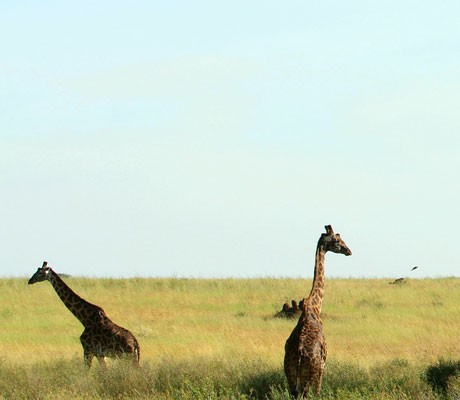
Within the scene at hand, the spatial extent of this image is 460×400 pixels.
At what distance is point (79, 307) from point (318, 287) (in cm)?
443

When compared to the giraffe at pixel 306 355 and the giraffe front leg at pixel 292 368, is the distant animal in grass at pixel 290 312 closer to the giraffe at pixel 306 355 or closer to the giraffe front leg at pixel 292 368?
the giraffe at pixel 306 355

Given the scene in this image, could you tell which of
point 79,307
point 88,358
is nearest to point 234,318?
point 79,307

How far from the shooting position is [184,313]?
28625 millimetres

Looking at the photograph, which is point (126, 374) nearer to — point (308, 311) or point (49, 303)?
point (308, 311)

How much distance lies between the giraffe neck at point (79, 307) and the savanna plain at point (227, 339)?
68 centimetres

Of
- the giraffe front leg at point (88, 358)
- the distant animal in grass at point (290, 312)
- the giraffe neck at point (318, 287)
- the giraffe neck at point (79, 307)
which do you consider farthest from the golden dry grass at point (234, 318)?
the giraffe neck at point (318, 287)

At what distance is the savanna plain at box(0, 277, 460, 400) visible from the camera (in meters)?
13.9

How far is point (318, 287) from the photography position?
46.4 ft

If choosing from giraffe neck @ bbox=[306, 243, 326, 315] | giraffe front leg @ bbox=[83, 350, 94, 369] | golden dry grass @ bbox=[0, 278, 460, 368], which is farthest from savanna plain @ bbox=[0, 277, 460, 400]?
giraffe neck @ bbox=[306, 243, 326, 315]

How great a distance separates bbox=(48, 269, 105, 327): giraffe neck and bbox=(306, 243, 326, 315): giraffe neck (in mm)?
3540

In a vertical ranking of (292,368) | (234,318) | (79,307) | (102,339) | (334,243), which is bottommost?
(292,368)

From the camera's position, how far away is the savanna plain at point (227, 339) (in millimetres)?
13859

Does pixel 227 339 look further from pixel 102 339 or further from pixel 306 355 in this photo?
pixel 306 355

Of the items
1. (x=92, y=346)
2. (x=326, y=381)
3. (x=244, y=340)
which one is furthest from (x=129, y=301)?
(x=326, y=381)
